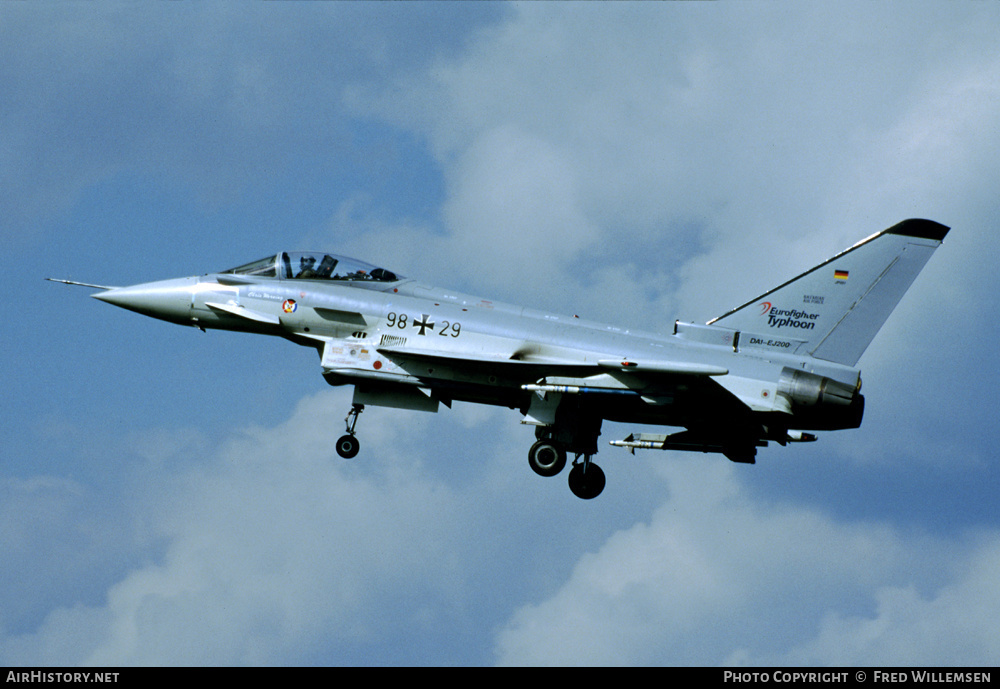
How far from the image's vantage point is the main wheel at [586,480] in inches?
992

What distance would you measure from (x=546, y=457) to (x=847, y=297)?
6.97 m

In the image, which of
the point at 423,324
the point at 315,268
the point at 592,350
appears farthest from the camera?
the point at 315,268

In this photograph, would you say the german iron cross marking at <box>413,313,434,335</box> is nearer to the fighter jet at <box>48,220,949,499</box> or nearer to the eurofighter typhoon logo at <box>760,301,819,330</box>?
the fighter jet at <box>48,220,949,499</box>

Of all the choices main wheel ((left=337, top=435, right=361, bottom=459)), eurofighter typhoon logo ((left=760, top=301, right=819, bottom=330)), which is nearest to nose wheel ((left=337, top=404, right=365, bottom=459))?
main wheel ((left=337, top=435, right=361, bottom=459))

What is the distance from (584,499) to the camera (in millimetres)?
25297

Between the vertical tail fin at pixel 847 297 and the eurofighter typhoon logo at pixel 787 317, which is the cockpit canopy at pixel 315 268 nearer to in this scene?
the vertical tail fin at pixel 847 297

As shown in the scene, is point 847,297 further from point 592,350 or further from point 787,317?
point 592,350

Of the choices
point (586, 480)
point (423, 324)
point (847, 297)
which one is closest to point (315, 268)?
point (423, 324)

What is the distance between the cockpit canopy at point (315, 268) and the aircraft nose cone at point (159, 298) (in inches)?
47.0

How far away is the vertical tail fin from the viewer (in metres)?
23.4

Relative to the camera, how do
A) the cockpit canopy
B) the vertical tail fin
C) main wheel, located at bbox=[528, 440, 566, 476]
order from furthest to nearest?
1. the cockpit canopy
2. main wheel, located at bbox=[528, 440, 566, 476]
3. the vertical tail fin

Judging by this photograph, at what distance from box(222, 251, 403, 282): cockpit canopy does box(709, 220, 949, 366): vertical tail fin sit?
24.1 ft

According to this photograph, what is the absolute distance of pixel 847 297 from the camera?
2356 cm

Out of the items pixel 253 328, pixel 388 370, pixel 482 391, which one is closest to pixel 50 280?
pixel 253 328
